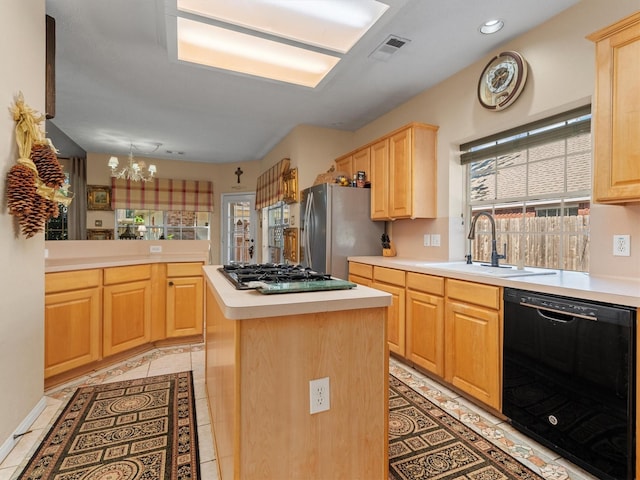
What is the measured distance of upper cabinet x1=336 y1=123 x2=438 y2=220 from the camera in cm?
323

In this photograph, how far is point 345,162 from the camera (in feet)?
14.3

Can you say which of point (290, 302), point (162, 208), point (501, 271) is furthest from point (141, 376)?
point (162, 208)

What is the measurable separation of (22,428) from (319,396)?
5.98 feet

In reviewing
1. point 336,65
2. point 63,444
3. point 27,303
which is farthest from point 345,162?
point 63,444

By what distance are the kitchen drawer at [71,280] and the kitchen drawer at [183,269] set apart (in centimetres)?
67

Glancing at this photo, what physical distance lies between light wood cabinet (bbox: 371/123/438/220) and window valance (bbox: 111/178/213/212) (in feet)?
14.4

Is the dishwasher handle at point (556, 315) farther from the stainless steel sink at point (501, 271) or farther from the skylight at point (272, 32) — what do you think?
the skylight at point (272, 32)

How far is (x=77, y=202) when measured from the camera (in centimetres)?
555

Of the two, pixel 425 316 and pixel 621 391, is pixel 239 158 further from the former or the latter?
pixel 621 391

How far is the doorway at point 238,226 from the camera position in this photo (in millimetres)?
6910

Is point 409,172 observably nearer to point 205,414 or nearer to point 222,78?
point 222,78

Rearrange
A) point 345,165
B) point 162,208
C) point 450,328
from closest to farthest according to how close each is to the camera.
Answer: point 450,328
point 345,165
point 162,208

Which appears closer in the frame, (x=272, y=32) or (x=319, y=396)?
(x=319, y=396)

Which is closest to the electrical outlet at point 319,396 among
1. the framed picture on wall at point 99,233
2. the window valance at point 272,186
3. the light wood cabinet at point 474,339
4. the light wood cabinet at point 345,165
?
the light wood cabinet at point 474,339
